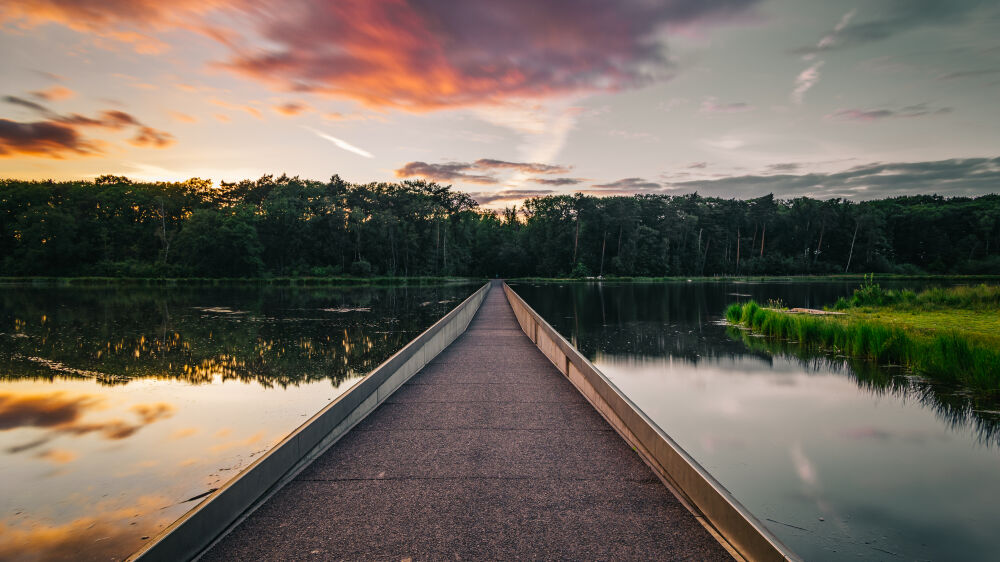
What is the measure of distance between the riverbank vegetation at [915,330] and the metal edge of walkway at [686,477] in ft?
30.4

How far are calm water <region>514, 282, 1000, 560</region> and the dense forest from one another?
208 ft

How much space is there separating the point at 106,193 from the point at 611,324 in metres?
86.0

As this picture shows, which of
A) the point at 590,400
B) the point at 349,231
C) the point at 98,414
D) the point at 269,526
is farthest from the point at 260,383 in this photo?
the point at 349,231

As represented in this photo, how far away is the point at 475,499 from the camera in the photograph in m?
3.95

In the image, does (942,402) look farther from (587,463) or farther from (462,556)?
(462,556)

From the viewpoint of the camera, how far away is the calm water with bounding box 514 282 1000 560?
5.07 meters

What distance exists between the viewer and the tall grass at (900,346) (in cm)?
1047

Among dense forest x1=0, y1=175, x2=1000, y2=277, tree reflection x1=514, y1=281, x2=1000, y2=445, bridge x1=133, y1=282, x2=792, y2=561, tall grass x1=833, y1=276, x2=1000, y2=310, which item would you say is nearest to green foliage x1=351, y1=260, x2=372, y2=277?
dense forest x1=0, y1=175, x2=1000, y2=277

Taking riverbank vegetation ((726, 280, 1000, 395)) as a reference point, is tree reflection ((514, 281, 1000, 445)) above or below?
below

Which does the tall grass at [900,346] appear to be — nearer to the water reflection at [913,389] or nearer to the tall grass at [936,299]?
the water reflection at [913,389]

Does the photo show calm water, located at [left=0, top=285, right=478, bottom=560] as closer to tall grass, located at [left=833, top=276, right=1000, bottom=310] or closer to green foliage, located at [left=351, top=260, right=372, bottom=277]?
tall grass, located at [left=833, top=276, right=1000, bottom=310]

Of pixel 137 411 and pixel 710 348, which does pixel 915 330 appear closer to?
pixel 710 348

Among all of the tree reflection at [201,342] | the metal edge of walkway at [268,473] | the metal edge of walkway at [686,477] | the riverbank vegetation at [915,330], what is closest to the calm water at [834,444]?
the riverbank vegetation at [915,330]

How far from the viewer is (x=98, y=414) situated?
29.9 feet
